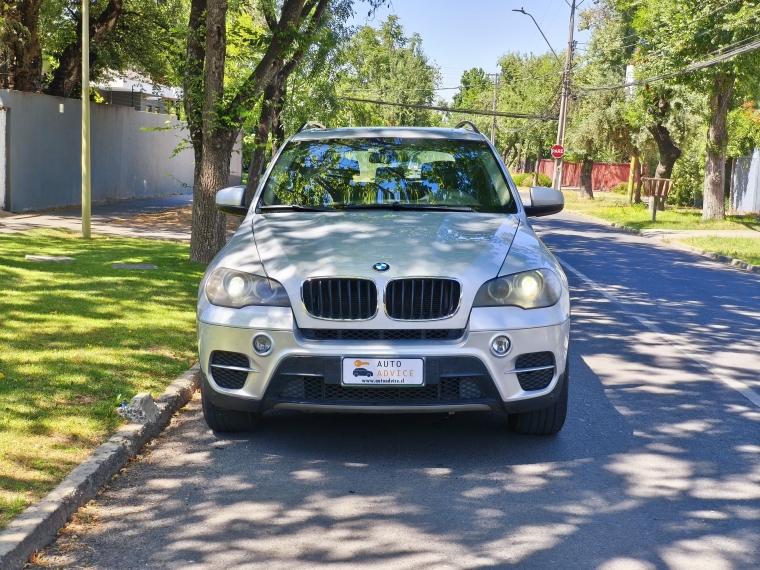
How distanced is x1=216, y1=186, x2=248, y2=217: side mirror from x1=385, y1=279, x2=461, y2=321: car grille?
190 centimetres

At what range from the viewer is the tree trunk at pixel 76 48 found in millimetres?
24484

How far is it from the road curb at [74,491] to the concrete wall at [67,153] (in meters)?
10.8

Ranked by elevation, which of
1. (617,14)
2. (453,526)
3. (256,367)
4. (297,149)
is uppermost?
(617,14)

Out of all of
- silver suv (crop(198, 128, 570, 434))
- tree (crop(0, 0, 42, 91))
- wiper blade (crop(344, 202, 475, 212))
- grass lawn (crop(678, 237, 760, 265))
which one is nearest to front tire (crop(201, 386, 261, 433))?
Answer: silver suv (crop(198, 128, 570, 434))

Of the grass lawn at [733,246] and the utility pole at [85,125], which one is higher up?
the utility pole at [85,125]

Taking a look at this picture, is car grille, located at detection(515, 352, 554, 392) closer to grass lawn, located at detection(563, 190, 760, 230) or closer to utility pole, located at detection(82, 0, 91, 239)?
utility pole, located at detection(82, 0, 91, 239)

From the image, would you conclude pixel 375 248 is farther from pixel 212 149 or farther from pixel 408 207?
pixel 212 149

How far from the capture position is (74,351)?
714cm

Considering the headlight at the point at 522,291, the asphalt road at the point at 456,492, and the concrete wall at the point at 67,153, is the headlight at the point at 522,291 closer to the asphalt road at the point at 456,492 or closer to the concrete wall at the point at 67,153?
the asphalt road at the point at 456,492

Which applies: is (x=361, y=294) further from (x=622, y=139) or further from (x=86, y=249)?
(x=622, y=139)

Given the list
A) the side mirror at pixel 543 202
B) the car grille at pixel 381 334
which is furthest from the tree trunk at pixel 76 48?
the car grille at pixel 381 334

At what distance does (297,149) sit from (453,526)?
11.5 feet

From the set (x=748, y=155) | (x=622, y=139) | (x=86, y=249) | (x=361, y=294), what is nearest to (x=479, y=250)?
(x=361, y=294)

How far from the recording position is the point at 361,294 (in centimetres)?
500
